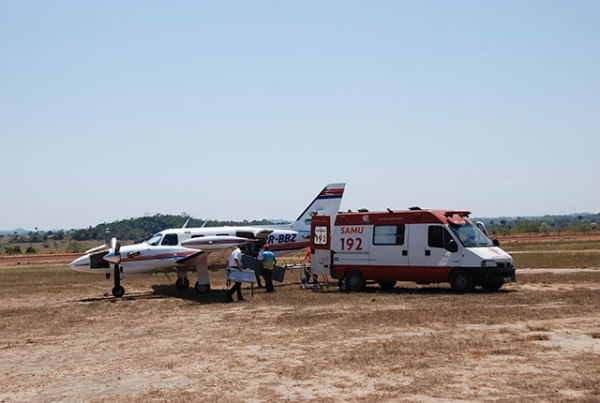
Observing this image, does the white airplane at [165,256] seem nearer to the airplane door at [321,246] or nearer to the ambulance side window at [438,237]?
the airplane door at [321,246]

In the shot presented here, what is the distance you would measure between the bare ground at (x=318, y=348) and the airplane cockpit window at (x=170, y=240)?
392cm

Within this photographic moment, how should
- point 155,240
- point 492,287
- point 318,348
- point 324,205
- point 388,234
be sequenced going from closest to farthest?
point 318,348 < point 492,287 < point 388,234 < point 155,240 < point 324,205

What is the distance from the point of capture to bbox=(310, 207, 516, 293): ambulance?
1944 cm

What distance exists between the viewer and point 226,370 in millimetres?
10391

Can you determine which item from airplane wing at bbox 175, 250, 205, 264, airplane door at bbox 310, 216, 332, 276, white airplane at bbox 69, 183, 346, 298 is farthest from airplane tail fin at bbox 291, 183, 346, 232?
airplane wing at bbox 175, 250, 205, 264

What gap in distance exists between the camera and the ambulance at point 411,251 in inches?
765

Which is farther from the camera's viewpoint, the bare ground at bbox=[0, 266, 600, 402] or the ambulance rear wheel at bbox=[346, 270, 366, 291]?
the ambulance rear wheel at bbox=[346, 270, 366, 291]

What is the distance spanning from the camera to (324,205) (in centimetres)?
2828

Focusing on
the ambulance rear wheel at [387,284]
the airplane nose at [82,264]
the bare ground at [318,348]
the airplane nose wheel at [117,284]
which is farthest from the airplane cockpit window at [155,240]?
the ambulance rear wheel at [387,284]

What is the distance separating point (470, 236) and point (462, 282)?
144 cm

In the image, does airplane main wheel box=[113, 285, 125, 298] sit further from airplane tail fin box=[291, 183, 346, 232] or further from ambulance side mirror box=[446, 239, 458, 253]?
ambulance side mirror box=[446, 239, 458, 253]

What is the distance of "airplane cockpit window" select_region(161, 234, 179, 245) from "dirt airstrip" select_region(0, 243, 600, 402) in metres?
3.88

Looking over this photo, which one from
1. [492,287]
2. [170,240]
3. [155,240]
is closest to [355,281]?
[492,287]

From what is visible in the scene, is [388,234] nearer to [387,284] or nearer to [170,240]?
[387,284]
